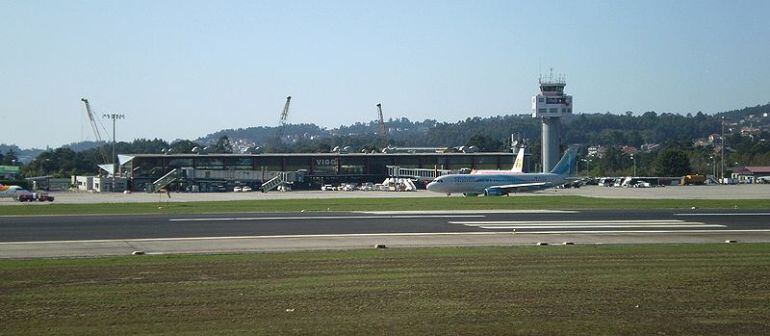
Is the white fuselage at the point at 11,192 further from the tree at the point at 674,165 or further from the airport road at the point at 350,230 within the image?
the tree at the point at 674,165

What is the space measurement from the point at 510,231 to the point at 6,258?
1823cm

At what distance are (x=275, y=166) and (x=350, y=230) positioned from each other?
96.1 metres

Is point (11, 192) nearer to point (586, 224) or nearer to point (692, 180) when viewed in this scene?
point (586, 224)

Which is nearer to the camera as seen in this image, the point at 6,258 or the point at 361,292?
the point at 361,292

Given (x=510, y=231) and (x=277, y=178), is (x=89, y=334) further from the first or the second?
(x=277, y=178)

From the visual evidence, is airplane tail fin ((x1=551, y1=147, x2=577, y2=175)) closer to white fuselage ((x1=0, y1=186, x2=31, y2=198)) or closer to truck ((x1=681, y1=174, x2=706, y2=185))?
truck ((x1=681, y1=174, x2=706, y2=185))

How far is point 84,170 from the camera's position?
183m

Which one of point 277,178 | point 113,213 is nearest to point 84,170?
point 277,178

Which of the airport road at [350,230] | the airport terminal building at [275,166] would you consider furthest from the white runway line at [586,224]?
the airport terminal building at [275,166]

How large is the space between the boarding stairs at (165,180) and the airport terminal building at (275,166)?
0.18 metres

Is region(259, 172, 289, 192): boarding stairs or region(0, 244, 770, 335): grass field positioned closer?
region(0, 244, 770, 335): grass field

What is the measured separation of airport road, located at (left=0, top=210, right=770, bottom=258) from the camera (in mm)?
26891

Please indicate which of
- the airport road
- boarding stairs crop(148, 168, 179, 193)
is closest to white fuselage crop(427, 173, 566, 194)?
the airport road

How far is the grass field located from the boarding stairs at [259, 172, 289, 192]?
8657 centimetres
